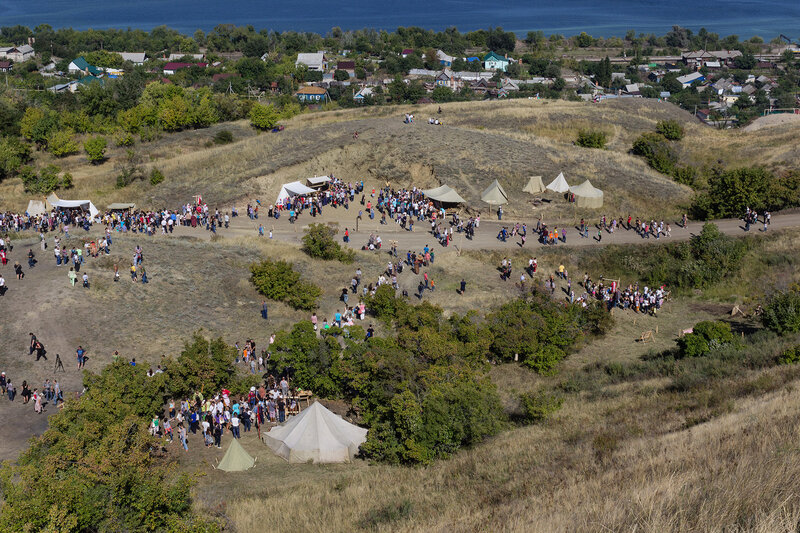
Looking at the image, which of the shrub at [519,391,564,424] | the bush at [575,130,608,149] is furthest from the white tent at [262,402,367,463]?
the bush at [575,130,608,149]

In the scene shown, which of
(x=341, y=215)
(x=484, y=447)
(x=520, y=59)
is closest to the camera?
(x=484, y=447)

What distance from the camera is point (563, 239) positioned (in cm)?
4528

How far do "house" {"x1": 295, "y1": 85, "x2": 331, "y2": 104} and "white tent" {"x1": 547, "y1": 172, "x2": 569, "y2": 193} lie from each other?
6840cm

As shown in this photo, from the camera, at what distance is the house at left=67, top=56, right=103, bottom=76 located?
438 ft

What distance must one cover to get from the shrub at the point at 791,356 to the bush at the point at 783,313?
5708 mm

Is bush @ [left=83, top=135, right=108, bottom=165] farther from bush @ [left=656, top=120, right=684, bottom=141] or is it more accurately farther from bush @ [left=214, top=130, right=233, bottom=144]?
bush @ [left=656, top=120, right=684, bottom=141]

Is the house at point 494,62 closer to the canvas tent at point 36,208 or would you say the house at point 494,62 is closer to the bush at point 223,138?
the bush at point 223,138

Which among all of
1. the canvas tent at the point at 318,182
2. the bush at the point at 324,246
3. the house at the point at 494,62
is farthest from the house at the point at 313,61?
the bush at the point at 324,246

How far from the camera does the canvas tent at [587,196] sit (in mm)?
50438

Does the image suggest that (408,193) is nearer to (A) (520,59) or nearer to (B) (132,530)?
(B) (132,530)

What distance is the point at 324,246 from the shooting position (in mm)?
40688

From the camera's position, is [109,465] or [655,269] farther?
[655,269]

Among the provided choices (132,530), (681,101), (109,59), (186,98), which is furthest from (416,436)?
(109,59)

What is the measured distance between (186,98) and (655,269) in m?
52.5
